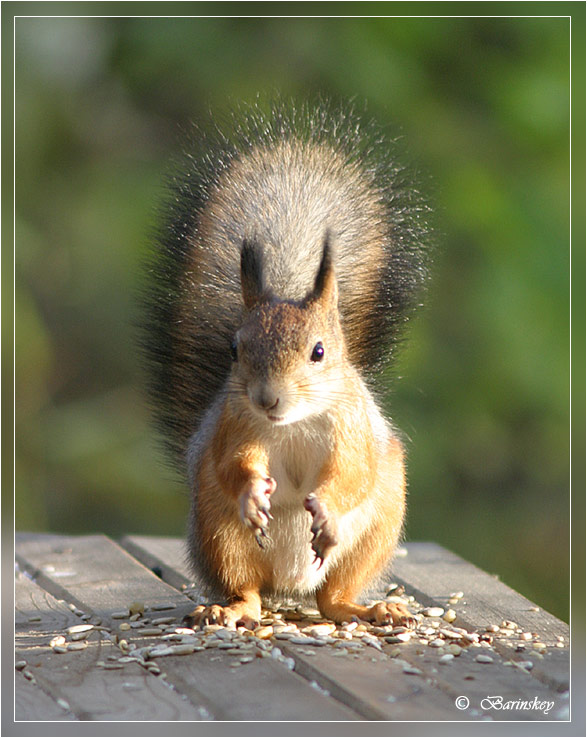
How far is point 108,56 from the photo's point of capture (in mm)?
4605

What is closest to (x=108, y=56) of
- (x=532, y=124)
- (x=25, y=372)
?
(x=25, y=372)

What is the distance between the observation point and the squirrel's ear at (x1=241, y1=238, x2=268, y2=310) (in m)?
1.89

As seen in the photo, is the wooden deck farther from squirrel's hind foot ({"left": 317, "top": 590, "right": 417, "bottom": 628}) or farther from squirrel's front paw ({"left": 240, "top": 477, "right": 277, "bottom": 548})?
squirrel's front paw ({"left": 240, "top": 477, "right": 277, "bottom": 548})

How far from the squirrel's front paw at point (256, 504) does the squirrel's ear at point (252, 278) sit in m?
0.31

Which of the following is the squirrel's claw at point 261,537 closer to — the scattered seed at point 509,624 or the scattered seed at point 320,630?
the scattered seed at point 320,630

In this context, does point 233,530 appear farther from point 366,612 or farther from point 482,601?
point 482,601

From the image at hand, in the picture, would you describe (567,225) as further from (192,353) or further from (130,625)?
(130,625)

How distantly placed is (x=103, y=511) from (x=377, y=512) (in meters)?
2.95

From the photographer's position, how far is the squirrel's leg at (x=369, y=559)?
198 centimetres

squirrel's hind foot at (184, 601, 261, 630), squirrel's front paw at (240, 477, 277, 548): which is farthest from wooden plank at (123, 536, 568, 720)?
squirrel's front paw at (240, 477, 277, 548)

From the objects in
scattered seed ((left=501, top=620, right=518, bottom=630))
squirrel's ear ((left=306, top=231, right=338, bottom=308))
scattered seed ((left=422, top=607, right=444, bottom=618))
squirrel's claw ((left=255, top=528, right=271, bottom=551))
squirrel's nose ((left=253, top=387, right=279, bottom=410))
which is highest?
squirrel's ear ((left=306, top=231, right=338, bottom=308))

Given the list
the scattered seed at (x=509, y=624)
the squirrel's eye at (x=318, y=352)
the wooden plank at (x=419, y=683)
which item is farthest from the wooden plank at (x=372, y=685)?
the squirrel's eye at (x=318, y=352)

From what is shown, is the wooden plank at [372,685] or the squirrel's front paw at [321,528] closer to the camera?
the wooden plank at [372,685]

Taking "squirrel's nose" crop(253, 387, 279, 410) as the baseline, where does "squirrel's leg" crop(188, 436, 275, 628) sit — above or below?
below
